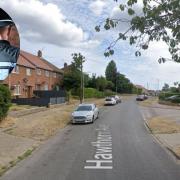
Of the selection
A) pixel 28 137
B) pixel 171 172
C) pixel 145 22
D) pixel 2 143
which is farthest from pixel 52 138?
pixel 145 22

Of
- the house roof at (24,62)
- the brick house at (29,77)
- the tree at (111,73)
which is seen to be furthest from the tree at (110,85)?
the house roof at (24,62)

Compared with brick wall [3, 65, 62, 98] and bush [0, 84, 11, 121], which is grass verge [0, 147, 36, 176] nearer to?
bush [0, 84, 11, 121]

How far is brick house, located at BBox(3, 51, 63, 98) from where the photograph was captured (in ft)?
197

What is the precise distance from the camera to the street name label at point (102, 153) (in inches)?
657

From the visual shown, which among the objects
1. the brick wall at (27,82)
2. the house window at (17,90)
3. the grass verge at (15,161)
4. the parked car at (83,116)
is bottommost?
the grass verge at (15,161)

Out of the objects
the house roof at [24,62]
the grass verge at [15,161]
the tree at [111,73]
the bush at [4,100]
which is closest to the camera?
the grass verge at [15,161]

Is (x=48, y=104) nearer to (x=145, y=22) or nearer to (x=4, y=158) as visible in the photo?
(x=4, y=158)

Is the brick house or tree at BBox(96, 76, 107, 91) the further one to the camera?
tree at BBox(96, 76, 107, 91)

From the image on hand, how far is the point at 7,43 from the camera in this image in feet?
32.9

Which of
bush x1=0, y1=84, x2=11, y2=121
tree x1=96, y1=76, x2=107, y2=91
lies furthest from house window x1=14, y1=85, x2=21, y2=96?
tree x1=96, y1=76, x2=107, y2=91

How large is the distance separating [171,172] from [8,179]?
5025 mm

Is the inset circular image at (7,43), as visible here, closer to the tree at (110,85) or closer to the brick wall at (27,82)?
the brick wall at (27,82)

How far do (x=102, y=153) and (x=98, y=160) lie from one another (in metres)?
2.04

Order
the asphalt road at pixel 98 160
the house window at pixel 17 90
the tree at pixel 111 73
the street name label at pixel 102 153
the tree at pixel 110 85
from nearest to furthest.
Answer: the asphalt road at pixel 98 160, the street name label at pixel 102 153, the house window at pixel 17 90, the tree at pixel 110 85, the tree at pixel 111 73
